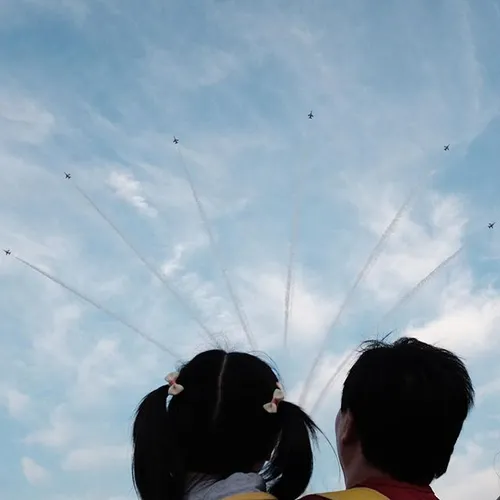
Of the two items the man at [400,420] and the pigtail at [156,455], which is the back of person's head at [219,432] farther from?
the man at [400,420]

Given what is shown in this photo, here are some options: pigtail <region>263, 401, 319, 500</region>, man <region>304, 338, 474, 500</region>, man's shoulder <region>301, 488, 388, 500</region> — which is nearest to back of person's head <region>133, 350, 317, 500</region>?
pigtail <region>263, 401, 319, 500</region>

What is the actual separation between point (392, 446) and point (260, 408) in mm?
1373

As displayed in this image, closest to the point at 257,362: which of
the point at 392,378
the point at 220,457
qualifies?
the point at 220,457

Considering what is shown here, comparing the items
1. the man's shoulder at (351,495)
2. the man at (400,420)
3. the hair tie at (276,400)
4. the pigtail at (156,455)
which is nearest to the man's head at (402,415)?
the man at (400,420)

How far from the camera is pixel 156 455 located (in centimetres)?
690

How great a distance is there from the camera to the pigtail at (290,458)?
7.18m

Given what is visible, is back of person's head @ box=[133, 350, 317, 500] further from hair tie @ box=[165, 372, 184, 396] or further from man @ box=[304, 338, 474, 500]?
man @ box=[304, 338, 474, 500]

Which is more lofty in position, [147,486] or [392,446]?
[147,486]

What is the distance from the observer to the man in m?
6.06

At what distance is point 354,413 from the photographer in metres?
6.23

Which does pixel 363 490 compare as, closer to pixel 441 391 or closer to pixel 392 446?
pixel 392 446

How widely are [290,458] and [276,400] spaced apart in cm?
60

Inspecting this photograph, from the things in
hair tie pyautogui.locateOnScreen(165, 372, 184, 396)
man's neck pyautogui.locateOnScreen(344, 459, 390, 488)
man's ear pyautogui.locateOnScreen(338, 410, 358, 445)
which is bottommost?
man's neck pyautogui.locateOnScreen(344, 459, 390, 488)

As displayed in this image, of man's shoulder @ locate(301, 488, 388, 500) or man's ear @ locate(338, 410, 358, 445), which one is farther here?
man's ear @ locate(338, 410, 358, 445)
